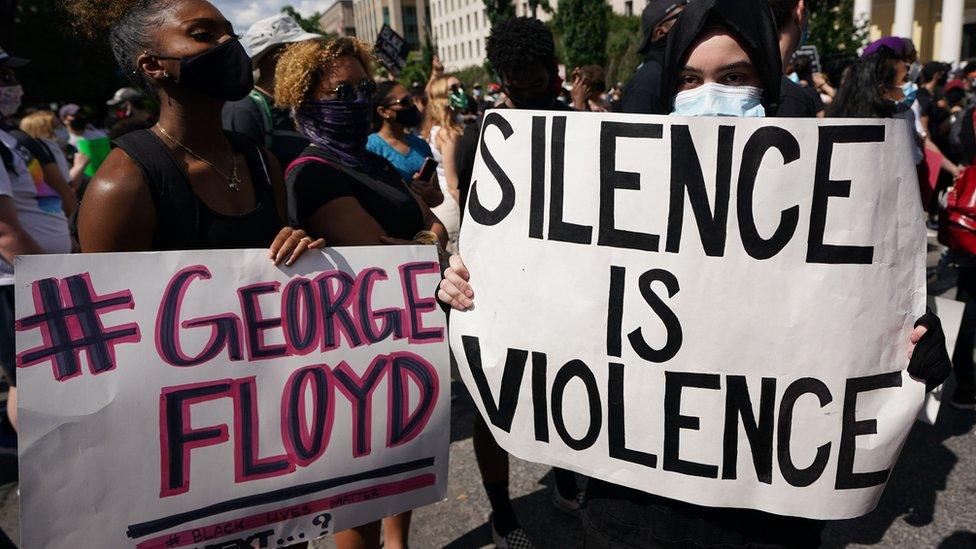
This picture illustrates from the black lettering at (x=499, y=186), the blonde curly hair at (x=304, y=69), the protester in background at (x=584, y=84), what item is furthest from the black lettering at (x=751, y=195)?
the protester in background at (x=584, y=84)

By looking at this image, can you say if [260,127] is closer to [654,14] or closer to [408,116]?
[408,116]

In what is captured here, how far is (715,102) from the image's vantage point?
1.48 m

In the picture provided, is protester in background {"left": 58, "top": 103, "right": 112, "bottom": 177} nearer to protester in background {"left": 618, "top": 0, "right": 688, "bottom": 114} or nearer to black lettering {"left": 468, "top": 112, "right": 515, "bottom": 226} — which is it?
protester in background {"left": 618, "top": 0, "right": 688, "bottom": 114}

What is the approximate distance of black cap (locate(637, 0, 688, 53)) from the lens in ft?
9.92

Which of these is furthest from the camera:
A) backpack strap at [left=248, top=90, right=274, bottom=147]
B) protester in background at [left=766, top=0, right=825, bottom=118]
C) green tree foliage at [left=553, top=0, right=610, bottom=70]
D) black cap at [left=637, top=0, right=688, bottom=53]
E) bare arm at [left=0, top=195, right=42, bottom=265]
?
green tree foliage at [left=553, top=0, right=610, bottom=70]

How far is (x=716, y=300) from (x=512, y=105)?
74.6 inches

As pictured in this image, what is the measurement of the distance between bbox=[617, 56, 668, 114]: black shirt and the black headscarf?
1.06 meters

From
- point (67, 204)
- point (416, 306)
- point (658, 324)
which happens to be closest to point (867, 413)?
point (658, 324)

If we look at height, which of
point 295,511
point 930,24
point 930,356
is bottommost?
point 295,511

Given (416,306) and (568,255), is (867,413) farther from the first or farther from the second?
(416,306)

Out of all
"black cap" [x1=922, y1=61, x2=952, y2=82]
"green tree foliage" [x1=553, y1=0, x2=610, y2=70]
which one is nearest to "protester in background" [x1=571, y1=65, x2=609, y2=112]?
"black cap" [x1=922, y1=61, x2=952, y2=82]

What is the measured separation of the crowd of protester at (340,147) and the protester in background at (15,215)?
0.04 feet

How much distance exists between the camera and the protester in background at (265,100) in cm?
336

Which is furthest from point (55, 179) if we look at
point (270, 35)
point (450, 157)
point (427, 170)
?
point (427, 170)
